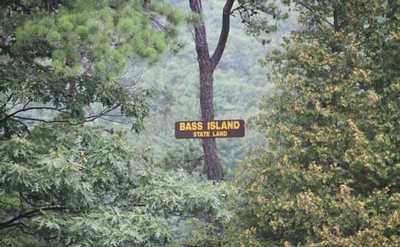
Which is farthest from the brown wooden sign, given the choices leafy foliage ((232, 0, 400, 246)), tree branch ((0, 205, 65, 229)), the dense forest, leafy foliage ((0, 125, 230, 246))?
tree branch ((0, 205, 65, 229))

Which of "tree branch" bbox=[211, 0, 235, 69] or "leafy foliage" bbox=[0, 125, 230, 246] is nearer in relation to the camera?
"leafy foliage" bbox=[0, 125, 230, 246]

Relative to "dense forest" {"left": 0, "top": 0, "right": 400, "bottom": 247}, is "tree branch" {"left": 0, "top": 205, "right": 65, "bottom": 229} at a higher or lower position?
lower

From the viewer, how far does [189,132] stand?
5945 millimetres

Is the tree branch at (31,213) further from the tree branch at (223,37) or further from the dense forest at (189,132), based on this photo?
the tree branch at (223,37)

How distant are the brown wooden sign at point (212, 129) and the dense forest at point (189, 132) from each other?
43mm

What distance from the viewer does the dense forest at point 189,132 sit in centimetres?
406

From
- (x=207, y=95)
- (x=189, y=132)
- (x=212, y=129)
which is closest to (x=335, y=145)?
(x=212, y=129)

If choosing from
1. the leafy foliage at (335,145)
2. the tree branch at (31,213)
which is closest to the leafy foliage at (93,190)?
the tree branch at (31,213)

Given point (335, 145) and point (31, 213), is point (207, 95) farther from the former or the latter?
point (31, 213)

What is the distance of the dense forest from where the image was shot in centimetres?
406

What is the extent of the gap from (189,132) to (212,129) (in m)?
0.25

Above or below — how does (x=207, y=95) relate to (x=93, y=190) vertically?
above

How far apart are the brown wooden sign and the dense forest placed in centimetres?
4

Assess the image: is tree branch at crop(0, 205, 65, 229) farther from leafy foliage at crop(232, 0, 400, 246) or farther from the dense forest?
leafy foliage at crop(232, 0, 400, 246)
